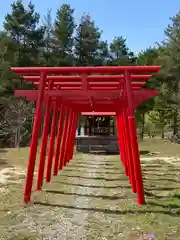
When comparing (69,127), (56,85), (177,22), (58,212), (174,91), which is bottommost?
(58,212)

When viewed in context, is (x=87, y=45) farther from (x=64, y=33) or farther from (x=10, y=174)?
(x=10, y=174)

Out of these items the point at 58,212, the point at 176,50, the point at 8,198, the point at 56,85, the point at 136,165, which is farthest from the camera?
the point at 176,50

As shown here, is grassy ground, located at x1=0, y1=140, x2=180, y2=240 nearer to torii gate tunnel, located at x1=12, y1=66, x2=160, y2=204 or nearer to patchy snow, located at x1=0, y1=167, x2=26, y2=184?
patchy snow, located at x1=0, y1=167, x2=26, y2=184

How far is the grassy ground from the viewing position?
599 centimetres

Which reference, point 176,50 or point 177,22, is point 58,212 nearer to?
point 176,50

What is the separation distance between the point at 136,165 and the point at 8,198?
3.39 metres

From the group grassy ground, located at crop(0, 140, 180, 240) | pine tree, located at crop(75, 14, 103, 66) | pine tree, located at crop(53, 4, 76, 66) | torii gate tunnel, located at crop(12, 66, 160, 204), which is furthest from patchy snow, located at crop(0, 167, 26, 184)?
pine tree, located at crop(75, 14, 103, 66)

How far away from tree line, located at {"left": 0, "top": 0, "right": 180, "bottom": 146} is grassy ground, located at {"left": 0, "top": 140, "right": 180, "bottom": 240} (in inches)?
713

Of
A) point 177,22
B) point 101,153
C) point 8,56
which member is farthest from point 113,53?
point 101,153

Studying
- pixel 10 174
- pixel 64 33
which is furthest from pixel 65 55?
pixel 10 174

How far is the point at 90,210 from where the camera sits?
24.8 ft

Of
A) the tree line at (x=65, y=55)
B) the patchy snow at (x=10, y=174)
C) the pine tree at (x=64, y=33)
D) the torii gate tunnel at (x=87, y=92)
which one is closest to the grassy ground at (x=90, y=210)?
the patchy snow at (x=10, y=174)

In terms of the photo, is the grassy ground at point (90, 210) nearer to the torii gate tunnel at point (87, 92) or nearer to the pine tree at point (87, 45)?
the torii gate tunnel at point (87, 92)

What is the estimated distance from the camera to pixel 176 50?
36125mm
